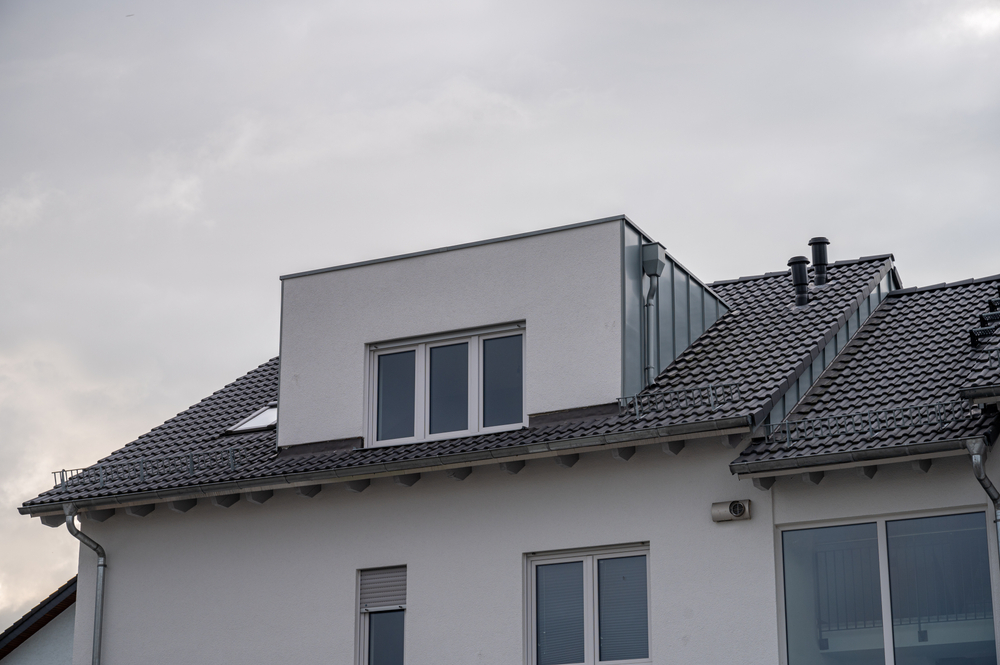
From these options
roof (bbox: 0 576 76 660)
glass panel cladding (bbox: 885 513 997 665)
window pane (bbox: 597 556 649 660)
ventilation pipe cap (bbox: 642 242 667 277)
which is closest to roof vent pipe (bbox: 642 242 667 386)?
ventilation pipe cap (bbox: 642 242 667 277)

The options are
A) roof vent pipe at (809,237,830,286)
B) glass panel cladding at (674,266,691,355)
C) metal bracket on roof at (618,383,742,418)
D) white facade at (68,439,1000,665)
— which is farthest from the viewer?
roof vent pipe at (809,237,830,286)

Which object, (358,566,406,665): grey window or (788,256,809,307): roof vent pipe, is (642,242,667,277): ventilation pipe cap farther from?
(358,566,406,665): grey window

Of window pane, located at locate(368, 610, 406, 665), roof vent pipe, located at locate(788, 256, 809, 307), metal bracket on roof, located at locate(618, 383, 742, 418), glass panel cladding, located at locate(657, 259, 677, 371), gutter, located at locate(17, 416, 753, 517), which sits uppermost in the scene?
roof vent pipe, located at locate(788, 256, 809, 307)

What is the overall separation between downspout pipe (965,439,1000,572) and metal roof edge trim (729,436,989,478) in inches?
2.3

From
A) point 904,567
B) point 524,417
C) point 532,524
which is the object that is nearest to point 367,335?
point 524,417

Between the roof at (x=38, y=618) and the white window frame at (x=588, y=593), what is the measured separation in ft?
26.4

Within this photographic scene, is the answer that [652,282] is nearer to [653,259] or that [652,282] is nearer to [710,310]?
[653,259]

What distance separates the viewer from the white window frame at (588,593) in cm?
1400

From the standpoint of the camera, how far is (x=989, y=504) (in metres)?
12.5

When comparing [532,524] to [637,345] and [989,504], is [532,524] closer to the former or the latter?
[637,345]

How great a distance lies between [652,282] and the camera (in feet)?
52.9

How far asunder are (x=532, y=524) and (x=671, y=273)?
407cm

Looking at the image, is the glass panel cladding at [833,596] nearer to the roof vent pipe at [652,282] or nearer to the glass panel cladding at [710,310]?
the roof vent pipe at [652,282]

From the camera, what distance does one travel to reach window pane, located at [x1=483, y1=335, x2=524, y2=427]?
15.7 m
